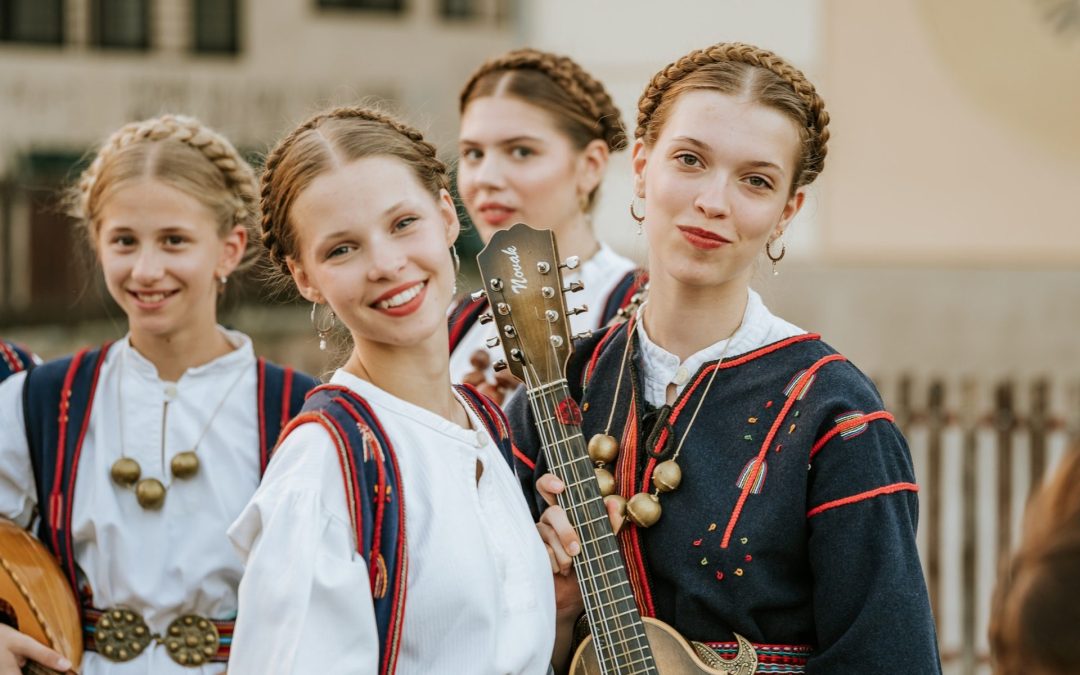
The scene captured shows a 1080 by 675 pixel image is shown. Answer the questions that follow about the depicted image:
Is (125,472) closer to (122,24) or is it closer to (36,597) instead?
(36,597)

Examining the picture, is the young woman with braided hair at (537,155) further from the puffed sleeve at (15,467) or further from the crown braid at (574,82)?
the puffed sleeve at (15,467)

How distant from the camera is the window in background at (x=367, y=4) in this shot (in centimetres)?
1387

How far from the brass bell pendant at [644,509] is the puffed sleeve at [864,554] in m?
0.25

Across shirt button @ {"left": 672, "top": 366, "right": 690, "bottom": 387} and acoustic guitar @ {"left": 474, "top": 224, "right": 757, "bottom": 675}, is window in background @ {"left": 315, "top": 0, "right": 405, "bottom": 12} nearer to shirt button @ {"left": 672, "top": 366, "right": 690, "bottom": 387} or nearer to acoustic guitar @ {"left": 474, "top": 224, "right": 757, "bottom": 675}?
acoustic guitar @ {"left": 474, "top": 224, "right": 757, "bottom": 675}

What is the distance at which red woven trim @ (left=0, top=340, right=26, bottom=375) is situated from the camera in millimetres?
2988

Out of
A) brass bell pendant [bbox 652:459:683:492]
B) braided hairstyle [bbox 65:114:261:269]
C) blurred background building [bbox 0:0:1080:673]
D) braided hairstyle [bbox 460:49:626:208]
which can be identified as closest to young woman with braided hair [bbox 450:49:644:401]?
braided hairstyle [bbox 460:49:626:208]

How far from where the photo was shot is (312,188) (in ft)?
6.89

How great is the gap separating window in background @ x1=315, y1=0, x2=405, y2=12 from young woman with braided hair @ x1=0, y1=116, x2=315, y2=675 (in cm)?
1128

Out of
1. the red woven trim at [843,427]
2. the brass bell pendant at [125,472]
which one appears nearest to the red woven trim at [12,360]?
the brass bell pendant at [125,472]

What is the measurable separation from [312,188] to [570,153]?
147 centimetres

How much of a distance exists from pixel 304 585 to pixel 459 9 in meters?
12.8

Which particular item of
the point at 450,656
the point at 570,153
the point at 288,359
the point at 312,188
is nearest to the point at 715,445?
the point at 450,656

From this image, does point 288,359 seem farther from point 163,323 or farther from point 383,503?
point 383,503

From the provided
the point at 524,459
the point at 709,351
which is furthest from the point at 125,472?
the point at 709,351
